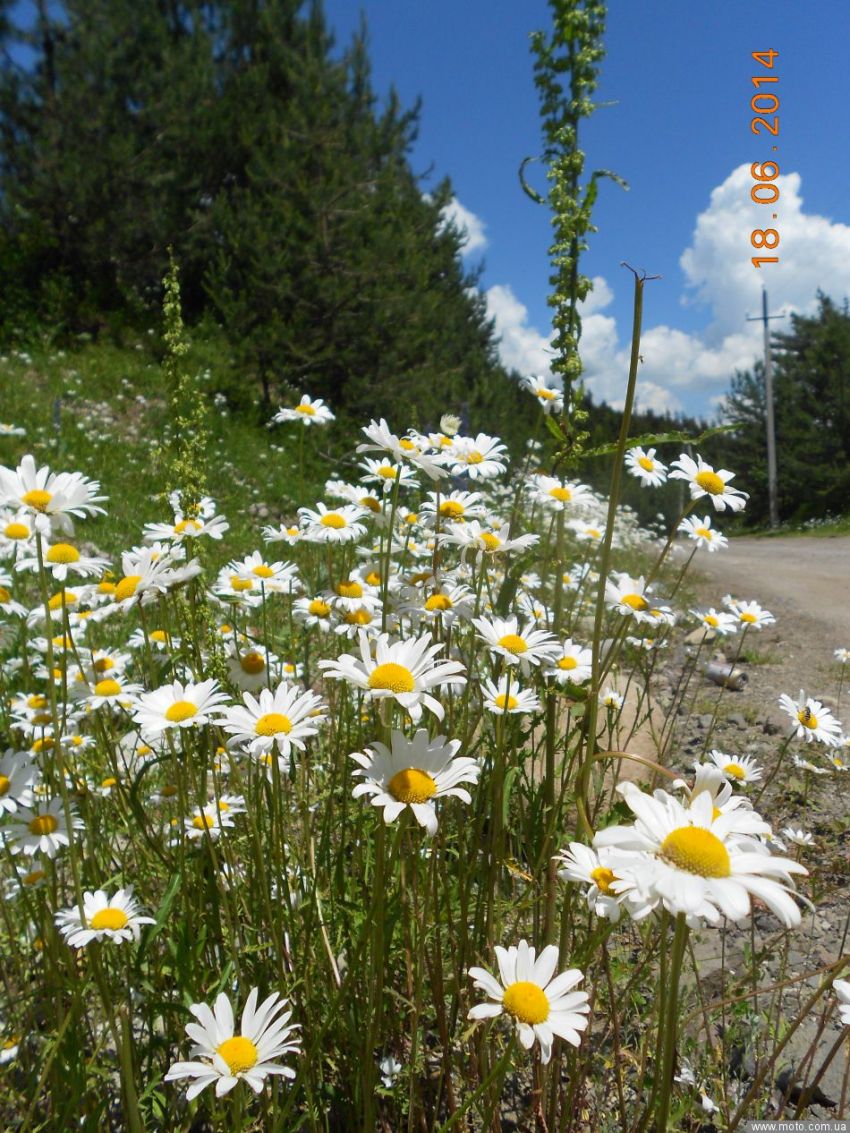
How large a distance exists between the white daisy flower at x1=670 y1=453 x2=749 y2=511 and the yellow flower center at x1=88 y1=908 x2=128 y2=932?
54.3 inches

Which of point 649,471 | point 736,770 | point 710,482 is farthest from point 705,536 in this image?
point 736,770

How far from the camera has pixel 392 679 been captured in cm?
107

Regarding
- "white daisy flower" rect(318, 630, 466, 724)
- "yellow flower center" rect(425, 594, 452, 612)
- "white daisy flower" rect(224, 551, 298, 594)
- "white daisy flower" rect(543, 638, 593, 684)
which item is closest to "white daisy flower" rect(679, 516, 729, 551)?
"white daisy flower" rect(543, 638, 593, 684)

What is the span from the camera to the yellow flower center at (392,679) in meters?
1.06

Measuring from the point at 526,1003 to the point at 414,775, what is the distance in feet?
1.02

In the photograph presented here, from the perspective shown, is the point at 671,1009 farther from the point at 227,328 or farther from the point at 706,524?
the point at 227,328

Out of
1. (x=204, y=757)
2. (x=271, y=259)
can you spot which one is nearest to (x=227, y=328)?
(x=271, y=259)

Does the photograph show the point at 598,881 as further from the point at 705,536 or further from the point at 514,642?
the point at 705,536

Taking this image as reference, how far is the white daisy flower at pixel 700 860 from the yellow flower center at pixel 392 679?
353 millimetres

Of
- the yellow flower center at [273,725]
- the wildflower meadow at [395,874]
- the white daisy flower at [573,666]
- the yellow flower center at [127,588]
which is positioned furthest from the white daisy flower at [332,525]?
the yellow flower center at [273,725]

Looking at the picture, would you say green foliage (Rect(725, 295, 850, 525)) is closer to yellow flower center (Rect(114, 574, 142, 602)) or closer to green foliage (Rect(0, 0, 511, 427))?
green foliage (Rect(0, 0, 511, 427))

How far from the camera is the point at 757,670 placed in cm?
511

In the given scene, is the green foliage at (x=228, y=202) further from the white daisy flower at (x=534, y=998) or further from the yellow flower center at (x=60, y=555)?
the white daisy flower at (x=534, y=998)

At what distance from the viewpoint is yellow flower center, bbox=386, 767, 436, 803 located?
0.98 meters
